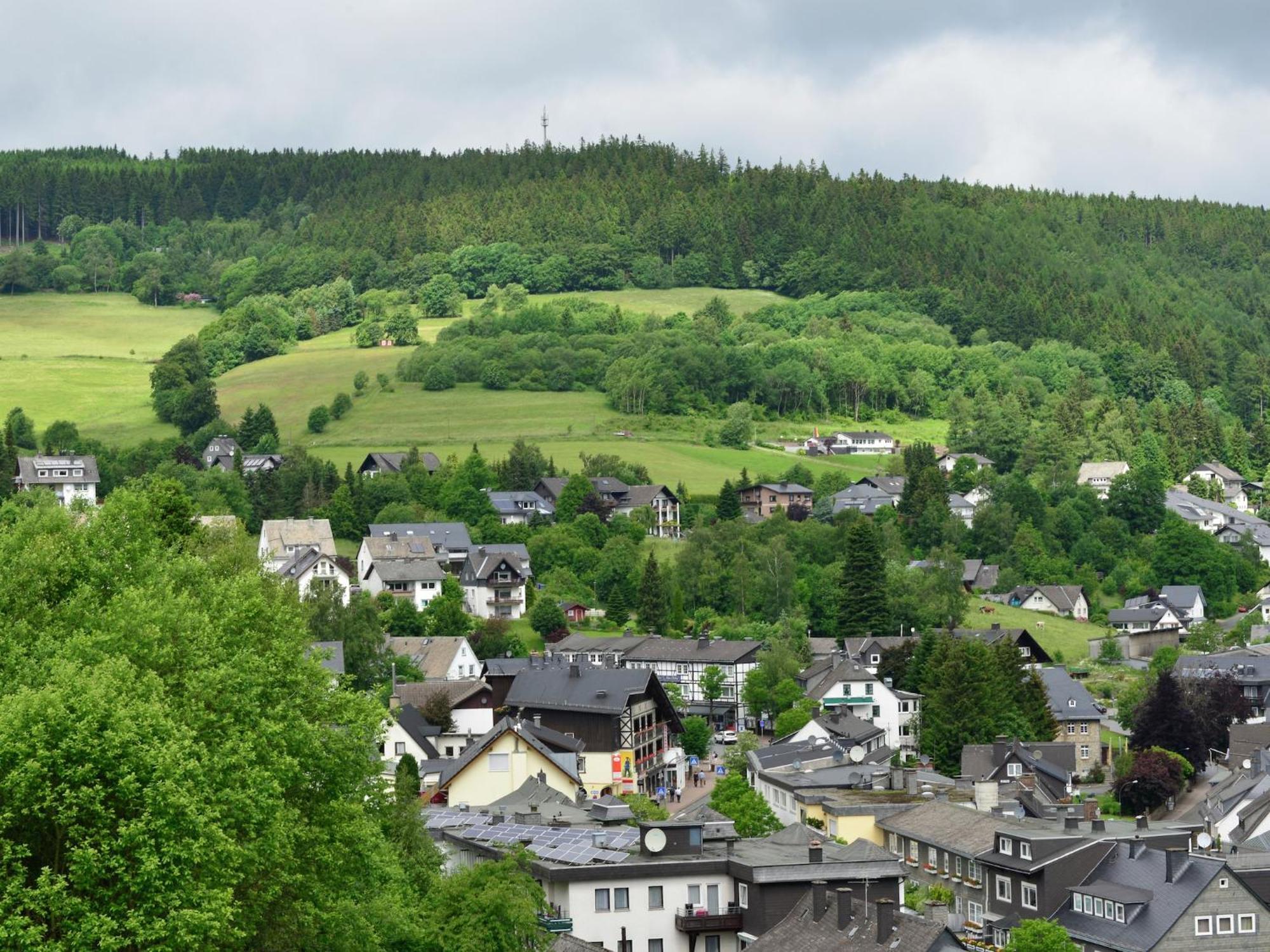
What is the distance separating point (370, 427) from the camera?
164375 mm

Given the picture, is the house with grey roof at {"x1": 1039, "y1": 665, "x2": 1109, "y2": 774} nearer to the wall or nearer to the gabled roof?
the gabled roof

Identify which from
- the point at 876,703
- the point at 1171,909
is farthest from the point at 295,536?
the point at 1171,909

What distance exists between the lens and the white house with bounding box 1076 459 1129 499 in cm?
16038

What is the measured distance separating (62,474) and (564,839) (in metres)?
93.0

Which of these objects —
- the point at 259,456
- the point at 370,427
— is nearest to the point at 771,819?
the point at 259,456

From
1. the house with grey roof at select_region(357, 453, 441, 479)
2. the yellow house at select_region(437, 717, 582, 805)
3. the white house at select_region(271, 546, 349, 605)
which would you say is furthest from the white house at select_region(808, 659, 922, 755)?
the house with grey roof at select_region(357, 453, 441, 479)

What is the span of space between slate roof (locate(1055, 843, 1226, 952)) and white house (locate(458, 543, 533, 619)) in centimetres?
6926

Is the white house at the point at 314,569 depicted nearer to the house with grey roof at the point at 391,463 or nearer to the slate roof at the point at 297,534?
the slate roof at the point at 297,534

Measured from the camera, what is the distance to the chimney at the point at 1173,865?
47781 mm

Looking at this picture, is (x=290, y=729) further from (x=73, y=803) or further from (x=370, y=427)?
(x=370, y=427)

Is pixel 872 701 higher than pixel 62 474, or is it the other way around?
pixel 62 474

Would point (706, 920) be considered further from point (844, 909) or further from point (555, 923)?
point (844, 909)

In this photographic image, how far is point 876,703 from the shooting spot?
9300 centimetres

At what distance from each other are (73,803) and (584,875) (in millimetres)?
19228
